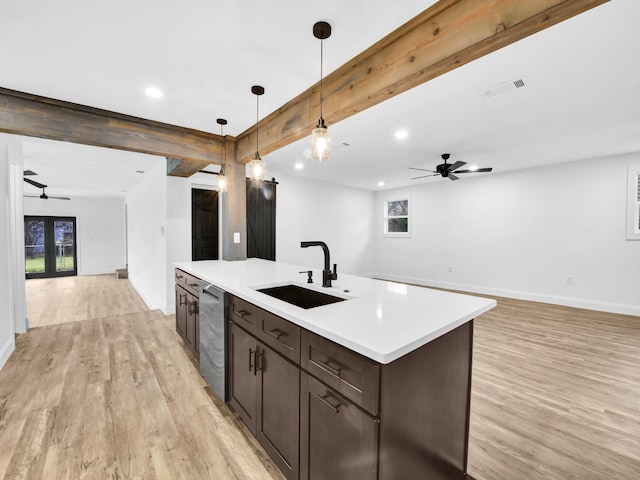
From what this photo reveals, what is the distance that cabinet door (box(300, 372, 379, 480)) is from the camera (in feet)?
3.31

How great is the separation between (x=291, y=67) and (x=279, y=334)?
6.26 feet

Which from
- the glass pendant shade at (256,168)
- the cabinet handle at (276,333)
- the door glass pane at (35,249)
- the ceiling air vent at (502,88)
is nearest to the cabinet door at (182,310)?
the glass pendant shade at (256,168)

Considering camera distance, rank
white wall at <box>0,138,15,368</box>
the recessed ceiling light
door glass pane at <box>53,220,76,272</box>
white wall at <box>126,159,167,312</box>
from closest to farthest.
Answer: the recessed ceiling light
white wall at <box>0,138,15,368</box>
white wall at <box>126,159,167,312</box>
door glass pane at <box>53,220,76,272</box>

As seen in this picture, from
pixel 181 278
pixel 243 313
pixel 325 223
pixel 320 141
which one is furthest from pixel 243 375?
pixel 325 223

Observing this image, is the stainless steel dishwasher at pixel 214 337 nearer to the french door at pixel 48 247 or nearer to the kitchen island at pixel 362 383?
the kitchen island at pixel 362 383

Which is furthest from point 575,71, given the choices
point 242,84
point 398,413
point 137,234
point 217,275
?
point 137,234

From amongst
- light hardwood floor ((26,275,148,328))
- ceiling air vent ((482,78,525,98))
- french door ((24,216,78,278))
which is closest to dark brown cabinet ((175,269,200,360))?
light hardwood floor ((26,275,148,328))

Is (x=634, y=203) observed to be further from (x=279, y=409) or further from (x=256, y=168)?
(x=279, y=409)

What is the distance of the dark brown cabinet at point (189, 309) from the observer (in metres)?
2.69

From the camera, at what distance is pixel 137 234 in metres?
6.94

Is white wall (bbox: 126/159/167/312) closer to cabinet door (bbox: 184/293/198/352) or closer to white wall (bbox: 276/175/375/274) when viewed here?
cabinet door (bbox: 184/293/198/352)

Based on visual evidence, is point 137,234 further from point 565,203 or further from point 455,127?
point 565,203

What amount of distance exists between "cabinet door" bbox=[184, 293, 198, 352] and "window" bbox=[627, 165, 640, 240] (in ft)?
21.7

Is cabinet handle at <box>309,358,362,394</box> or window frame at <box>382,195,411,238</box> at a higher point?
window frame at <box>382,195,411,238</box>
